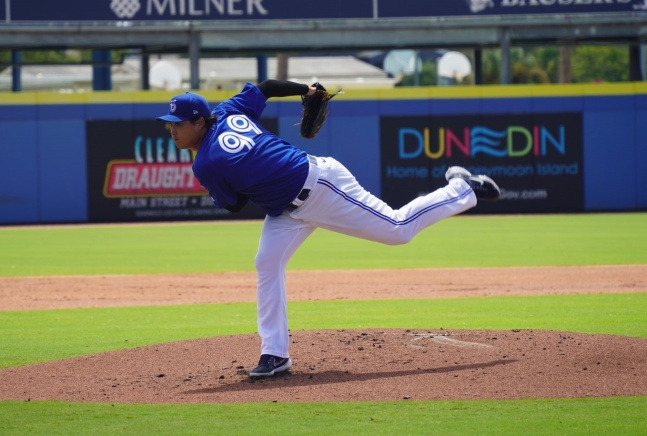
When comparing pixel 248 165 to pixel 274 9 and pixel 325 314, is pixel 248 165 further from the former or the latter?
pixel 274 9

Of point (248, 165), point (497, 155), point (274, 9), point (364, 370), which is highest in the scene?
point (274, 9)

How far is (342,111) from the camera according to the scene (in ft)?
81.6

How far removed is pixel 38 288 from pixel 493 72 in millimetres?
43831

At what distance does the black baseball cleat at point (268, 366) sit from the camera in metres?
6.27

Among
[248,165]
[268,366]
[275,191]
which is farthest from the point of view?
[268,366]

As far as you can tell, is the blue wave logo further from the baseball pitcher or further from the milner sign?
the baseball pitcher

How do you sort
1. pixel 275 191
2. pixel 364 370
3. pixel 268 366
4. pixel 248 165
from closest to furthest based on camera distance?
pixel 248 165 → pixel 275 191 → pixel 268 366 → pixel 364 370

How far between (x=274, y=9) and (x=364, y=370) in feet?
63.7

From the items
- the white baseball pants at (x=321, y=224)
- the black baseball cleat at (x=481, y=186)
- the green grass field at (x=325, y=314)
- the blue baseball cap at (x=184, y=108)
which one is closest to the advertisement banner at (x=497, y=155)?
the green grass field at (x=325, y=314)

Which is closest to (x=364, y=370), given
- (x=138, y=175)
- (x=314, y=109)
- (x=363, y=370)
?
(x=363, y=370)

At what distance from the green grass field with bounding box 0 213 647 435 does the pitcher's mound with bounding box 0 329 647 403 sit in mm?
261

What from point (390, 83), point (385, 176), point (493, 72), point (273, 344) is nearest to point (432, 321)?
point (273, 344)

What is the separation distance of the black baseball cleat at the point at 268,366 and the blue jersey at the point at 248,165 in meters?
0.88

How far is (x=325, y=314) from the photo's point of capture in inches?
386
